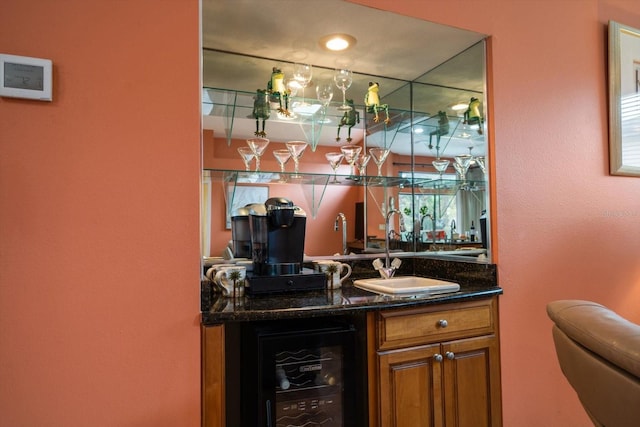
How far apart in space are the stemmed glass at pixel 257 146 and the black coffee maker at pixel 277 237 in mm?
330

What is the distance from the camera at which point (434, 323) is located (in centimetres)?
169

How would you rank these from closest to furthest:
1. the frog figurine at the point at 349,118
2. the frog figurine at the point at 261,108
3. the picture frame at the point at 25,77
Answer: the picture frame at the point at 25,77 < the frog figurine at the point at 261,108 < the frog figurine at the point at 349,118

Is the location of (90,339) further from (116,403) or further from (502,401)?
(502,401)

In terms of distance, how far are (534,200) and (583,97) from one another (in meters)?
0.74

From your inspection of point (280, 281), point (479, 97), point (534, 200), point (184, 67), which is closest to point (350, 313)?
point (280, 281)

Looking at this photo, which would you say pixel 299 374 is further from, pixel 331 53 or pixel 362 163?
pixel 331 53

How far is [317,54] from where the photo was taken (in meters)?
2.20

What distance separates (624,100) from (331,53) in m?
1.80

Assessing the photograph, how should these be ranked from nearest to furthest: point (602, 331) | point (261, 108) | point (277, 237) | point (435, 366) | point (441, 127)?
point (602, 331) < point (435, 366) < point (277, 237) < point (261, 108) < point (441, 127)

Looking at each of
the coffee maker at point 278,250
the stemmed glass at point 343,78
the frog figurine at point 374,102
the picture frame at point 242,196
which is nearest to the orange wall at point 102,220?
the coffee maker at point 278,250

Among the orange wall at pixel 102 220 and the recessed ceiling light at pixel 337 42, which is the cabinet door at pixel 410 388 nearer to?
the orange wall at pixel 102 220

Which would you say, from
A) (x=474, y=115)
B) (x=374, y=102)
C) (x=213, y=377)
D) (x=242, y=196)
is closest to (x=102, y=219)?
(x=213, y=377)

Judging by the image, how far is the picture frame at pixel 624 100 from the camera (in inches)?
90.0

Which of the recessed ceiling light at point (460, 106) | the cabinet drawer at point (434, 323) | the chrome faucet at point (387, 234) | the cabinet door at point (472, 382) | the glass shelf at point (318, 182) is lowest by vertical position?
the cabinet door at point (472, 382)
